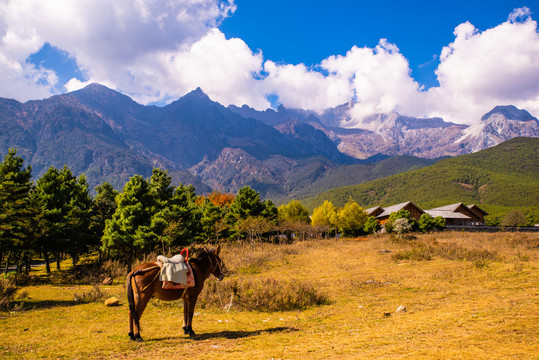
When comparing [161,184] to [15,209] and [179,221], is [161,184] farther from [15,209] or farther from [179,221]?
[15,209]

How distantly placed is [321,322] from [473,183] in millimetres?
152192

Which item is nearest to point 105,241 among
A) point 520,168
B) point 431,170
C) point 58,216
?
point 58,216

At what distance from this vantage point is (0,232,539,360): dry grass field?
6715 millimetres

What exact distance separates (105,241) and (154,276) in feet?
71.5

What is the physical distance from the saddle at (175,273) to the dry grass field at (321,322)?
147cm

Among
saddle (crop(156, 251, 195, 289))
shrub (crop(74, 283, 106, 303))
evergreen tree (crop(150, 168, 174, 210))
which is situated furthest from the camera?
evergreen tree (crop(150, 168, 174, 210))

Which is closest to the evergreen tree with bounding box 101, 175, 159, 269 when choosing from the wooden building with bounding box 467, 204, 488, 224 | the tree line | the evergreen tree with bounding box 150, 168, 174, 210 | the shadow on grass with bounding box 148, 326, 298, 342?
the tree line

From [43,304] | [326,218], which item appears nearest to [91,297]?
[43,304]

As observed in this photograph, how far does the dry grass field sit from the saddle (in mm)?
1469

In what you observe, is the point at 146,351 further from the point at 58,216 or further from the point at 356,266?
the point at 58,216

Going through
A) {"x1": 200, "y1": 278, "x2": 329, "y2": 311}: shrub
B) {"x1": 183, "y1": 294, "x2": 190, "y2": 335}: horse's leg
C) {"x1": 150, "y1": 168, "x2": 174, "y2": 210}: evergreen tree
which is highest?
{"x1": 150, "y1": 168, "x2": 174, "y2": 210}: evergreen tree

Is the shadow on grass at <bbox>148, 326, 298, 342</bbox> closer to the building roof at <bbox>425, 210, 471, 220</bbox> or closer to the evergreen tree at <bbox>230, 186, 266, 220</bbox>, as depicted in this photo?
the evergreen tree at <bbox>230, 186, 266, 220</bbox>

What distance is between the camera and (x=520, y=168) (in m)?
147

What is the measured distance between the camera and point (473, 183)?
132 metres
